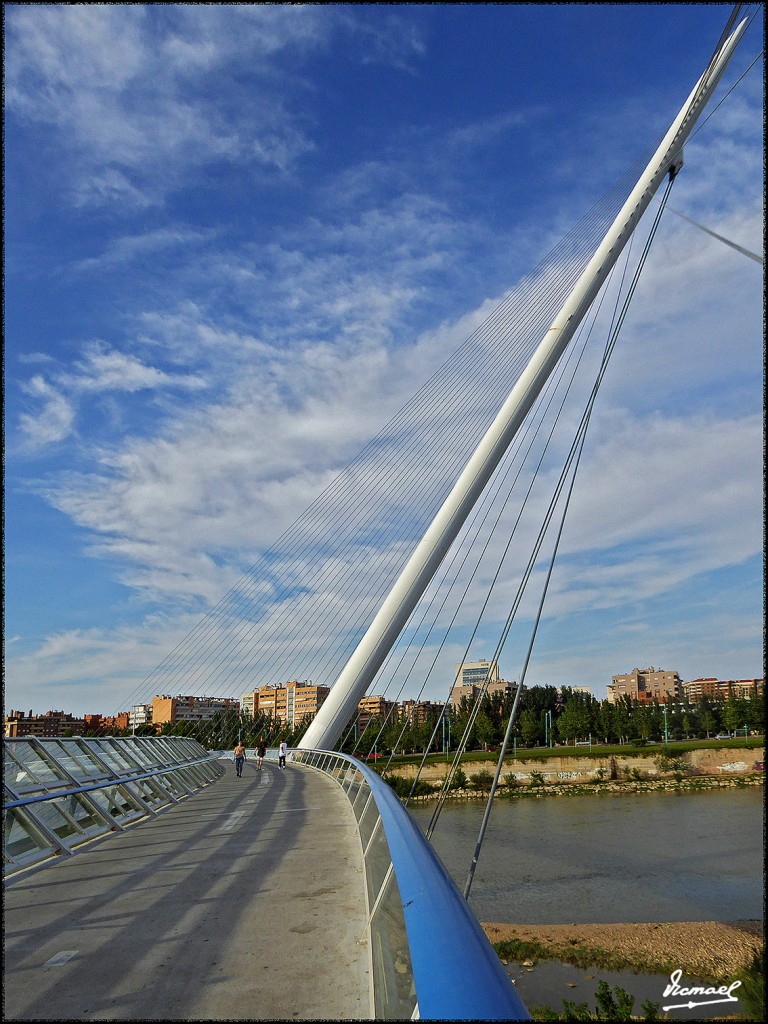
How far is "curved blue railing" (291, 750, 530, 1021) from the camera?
1.48m

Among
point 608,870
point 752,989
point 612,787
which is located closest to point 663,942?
point 752,989

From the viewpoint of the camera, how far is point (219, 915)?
462 centimetres

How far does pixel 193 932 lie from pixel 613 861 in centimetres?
3123

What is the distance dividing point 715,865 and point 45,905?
104ft

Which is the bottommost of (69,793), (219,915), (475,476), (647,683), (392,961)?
(647,683)

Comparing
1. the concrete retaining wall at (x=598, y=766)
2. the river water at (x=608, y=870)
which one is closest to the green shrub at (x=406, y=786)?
the concrete retaining wall at (x=598, y=766)

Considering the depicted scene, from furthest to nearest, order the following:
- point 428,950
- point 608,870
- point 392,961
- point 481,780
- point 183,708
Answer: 1. point 183,708
2. point 481,780
3. point 608,870
4. point 392,961
5. point 428,950

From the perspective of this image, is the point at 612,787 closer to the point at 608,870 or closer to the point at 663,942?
the point at 608,870

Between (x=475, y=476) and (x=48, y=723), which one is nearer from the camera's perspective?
(x=475, y=476)

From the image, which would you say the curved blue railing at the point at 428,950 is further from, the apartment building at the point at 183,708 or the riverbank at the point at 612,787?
the apartment building at the point at 183,708

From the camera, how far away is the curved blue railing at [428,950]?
1.48 metres

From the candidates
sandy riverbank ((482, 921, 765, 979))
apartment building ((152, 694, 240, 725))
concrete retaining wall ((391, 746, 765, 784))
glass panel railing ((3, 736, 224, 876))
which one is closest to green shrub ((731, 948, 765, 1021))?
sandy riverbank ((482, 921, 765, 979))

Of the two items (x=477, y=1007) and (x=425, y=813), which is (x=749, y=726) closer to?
(x=425, y=813)

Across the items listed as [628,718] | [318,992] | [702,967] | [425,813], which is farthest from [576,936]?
[628,718]
